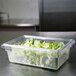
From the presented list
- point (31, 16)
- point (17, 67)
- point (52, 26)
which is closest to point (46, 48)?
point (17, 67)

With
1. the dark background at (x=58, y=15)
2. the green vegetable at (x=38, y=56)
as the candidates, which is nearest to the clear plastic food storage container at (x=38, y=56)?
the green vegetable at (x=38, y=56)

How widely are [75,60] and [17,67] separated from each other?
0.35 metres

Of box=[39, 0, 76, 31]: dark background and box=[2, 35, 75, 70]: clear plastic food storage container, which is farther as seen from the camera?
box=[39, 0, 76, 31]: dark background

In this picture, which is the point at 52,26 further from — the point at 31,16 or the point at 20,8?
the point at 20,8

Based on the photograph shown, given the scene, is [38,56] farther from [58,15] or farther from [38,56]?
Result: [58,15]

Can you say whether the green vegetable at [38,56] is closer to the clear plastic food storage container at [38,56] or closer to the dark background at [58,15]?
the clear plastic food storage container at [38,56]

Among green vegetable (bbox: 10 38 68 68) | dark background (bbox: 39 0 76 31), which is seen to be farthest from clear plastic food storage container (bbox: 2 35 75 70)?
dark background (bbox: 39 0 76 31)

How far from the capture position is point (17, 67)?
967mm

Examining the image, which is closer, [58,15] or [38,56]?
[38,56]

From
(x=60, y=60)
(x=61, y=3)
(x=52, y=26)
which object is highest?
(x=61, y=3)

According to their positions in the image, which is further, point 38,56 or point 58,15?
point 58,15

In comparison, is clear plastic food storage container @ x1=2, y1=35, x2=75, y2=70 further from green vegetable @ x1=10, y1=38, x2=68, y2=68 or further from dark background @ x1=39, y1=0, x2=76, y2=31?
dark background @ x1=39, y1=0, x2=76, y2=31

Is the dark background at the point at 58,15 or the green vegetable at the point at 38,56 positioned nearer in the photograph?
the green vegetable at the point at 38,56

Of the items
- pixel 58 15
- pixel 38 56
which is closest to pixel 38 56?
pixel 38 56
